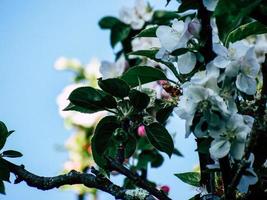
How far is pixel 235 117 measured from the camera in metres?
0.93

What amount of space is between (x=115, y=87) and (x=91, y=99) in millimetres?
72

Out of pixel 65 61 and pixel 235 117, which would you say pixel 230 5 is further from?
pixel 65 61

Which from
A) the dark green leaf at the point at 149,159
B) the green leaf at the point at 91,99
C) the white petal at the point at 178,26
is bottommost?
the green leaf at the point at 91,99

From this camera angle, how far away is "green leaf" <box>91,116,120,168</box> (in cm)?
119

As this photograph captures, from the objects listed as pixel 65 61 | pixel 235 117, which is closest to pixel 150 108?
pixel 235 117

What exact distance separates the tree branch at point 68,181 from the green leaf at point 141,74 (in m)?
0.27

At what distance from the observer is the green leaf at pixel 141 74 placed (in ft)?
4.22

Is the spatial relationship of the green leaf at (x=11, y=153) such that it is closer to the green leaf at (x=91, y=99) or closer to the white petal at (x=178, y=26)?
the green leaf at (x=91, y=99)

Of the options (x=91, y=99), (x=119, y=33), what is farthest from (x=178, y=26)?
(x=119, y=33)

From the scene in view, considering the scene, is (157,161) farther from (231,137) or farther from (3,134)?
(231,137)

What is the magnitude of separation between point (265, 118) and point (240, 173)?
105 mm

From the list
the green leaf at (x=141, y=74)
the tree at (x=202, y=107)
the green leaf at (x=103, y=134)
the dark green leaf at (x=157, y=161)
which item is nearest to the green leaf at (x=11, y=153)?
the tree at (x=202, y=107)

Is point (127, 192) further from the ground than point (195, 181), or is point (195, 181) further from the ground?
point (195, 181)

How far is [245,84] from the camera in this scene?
38.3 inches
